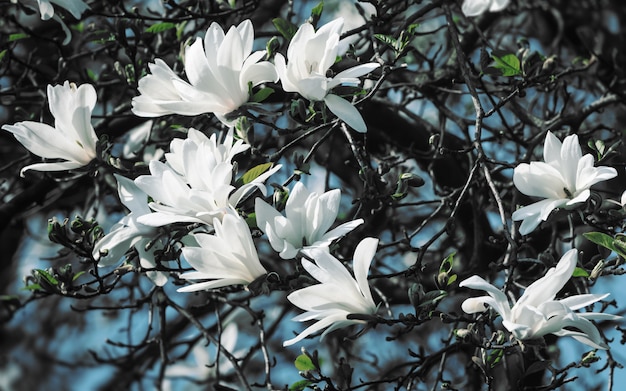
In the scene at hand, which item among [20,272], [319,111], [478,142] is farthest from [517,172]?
[20,272]

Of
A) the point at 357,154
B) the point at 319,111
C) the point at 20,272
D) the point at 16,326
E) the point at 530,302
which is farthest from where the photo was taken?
the point at 16,326

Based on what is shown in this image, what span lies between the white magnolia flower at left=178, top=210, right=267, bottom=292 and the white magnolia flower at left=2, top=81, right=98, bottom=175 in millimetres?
284

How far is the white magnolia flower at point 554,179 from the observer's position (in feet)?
3.39

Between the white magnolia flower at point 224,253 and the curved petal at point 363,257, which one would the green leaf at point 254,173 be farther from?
the curved petal at point 363,257

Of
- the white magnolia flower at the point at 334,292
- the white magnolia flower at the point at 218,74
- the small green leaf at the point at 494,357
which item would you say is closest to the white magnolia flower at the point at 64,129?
the white magnolia flower at the point at 218,74

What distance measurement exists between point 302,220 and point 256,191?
117 mm

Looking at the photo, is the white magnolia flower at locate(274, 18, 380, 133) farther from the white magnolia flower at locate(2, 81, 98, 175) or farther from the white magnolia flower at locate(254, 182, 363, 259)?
the white magnolia flower at locate(2, 81, 98, 175)

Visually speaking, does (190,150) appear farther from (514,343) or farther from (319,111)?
(514,343)

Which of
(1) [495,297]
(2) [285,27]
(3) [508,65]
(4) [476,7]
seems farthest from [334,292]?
(4) [476,7]

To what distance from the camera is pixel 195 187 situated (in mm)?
1047

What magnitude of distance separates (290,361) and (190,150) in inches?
95.2

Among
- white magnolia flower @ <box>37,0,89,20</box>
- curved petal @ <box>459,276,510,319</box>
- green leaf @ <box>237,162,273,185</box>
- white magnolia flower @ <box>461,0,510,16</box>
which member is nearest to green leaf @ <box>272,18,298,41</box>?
green leaf @ <box>237,162,273,185</box>

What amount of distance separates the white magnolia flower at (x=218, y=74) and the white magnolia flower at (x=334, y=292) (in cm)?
26

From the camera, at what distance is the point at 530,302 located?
94cm
